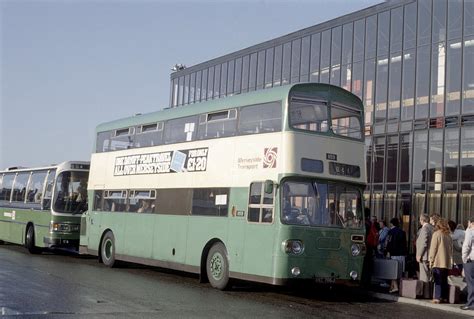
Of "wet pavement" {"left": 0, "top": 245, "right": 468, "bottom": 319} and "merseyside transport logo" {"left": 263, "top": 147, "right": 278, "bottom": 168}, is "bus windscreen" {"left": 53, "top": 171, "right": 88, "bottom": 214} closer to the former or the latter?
"wet pavement" {"left": 0, "top": 245, "right": 468, "bottom": 319}

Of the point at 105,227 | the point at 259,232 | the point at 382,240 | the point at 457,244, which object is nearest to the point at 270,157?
the point at 259,232

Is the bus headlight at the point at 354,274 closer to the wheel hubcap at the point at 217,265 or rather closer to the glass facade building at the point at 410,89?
the wheel hubcap at the point at 217,265

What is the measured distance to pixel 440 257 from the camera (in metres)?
13.1

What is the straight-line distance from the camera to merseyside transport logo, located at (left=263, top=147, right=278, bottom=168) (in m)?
12.9

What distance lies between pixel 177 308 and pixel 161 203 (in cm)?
578

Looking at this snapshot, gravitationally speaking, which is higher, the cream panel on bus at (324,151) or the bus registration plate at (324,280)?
the cream panel on bus at (324,151)

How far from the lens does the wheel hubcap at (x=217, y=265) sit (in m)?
14.1

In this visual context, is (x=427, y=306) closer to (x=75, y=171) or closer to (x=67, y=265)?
(x=67, y=265)

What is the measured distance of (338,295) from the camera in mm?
14516

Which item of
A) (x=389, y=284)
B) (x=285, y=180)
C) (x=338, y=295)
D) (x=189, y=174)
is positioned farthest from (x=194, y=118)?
(x=389, y=284)

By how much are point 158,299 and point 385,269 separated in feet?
19.0

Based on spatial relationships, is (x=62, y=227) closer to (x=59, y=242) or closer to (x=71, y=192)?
(x=59, y=242)

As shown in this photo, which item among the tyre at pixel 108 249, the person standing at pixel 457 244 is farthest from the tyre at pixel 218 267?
the person standing at pixel 457 244

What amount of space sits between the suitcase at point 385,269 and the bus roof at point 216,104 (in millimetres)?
4067
